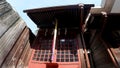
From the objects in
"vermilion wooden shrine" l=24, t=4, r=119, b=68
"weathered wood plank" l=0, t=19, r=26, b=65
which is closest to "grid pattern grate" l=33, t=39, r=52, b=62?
"vermilion wooden shrine" l=24, t=4, r=119, b=68

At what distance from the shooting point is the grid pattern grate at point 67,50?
22.2 ft

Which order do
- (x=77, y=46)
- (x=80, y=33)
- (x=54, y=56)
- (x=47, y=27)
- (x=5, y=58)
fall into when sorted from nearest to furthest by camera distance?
(x=5, y=58) → (x=54, y=56) → (x=77, y=46) → (x=80, y=33) → (x=47, y=27)

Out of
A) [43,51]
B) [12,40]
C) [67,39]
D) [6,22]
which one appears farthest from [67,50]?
[6,22]

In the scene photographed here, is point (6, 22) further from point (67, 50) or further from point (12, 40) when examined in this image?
point (67, 50)

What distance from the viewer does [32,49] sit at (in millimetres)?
7348

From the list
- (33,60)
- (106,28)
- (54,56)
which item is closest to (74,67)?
(54,56)

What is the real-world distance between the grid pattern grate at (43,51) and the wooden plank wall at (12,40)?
1.32 feet

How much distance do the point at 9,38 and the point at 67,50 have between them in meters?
3.05

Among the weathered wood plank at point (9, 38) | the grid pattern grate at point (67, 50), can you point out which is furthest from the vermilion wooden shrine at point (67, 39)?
the weathered wood plank at point (9, 38)

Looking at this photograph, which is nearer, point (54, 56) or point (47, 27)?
point (54, 56)

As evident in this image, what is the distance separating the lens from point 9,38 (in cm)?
507

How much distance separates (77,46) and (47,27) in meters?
2.19

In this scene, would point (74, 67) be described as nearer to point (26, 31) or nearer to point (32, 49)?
point (32, 49)

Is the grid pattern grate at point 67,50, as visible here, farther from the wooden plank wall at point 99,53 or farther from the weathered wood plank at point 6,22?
the weathered wood plank at point 6,22
